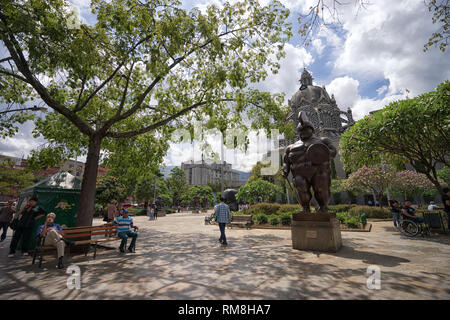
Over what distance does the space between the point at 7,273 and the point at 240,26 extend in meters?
9.98

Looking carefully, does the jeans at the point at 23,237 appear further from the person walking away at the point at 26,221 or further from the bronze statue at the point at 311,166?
the bronze statue at the point at 311,166

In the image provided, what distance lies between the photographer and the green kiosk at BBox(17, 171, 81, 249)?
7145mm

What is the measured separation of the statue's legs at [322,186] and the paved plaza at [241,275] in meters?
1.38

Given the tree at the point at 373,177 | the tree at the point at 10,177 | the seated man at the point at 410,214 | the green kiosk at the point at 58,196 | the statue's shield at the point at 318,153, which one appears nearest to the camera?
the statue's shield at the point at 318,153

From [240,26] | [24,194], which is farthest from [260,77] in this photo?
[24,194]

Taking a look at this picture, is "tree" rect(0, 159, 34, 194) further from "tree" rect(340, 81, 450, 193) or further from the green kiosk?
"tree" rect(340, 81, 450, 193)

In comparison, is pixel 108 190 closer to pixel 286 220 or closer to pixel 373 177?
pixel 286 220

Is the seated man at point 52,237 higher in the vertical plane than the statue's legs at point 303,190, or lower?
lower

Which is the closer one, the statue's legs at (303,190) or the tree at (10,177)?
the statue's legs at (303,190)

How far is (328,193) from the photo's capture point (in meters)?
6.37

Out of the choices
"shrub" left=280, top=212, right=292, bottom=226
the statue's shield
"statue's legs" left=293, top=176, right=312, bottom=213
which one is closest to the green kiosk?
"statue's legs" left=293, top=176, right=312, bottom=213

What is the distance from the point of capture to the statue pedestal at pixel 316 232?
5.85m

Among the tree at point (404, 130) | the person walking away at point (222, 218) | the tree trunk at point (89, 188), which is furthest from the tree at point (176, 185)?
the tree at point (404, 130)

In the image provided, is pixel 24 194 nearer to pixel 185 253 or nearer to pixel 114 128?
pixel 114 128
